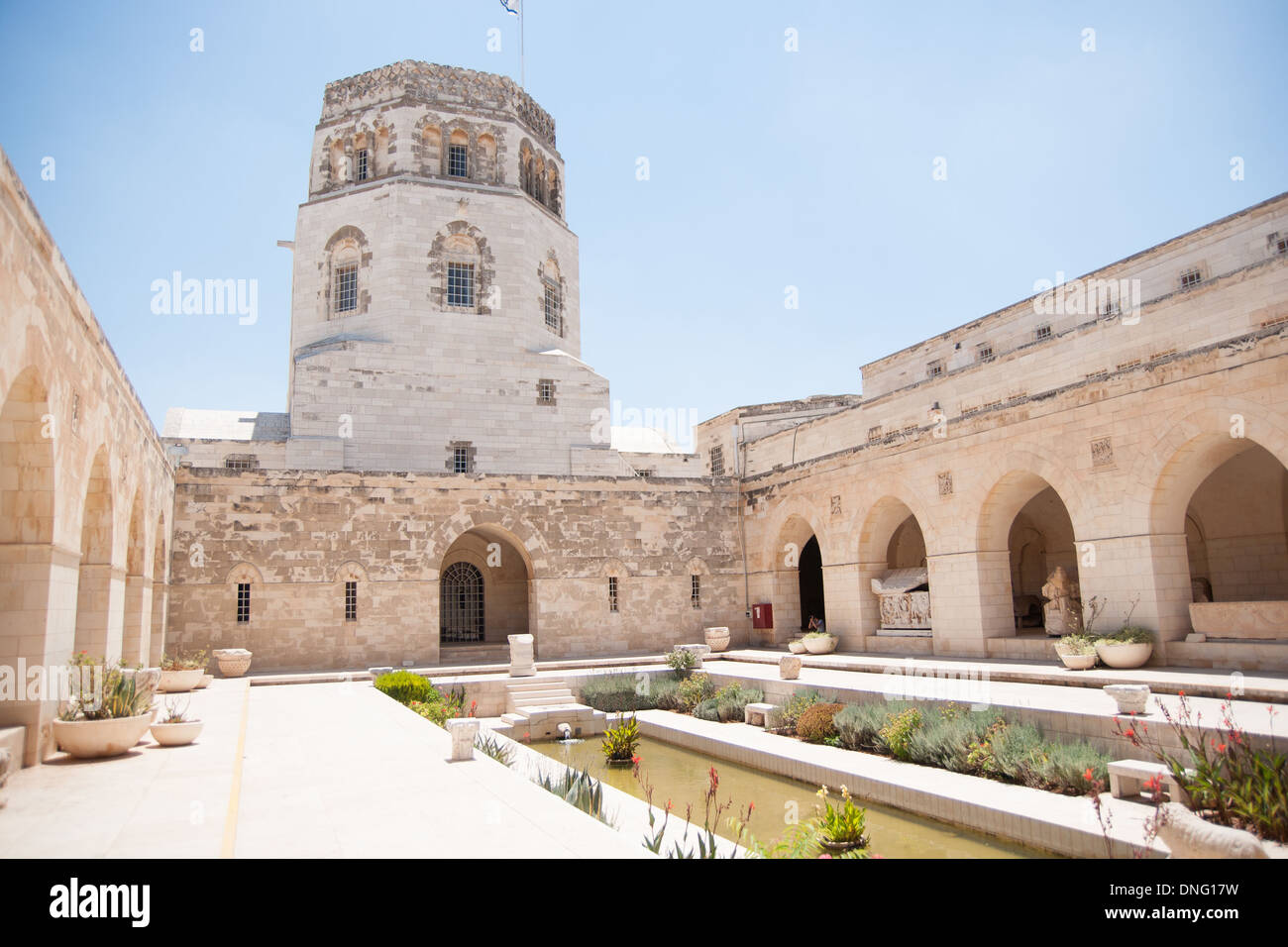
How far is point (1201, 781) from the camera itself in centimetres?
702

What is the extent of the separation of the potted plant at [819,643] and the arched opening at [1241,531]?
23.7 ft

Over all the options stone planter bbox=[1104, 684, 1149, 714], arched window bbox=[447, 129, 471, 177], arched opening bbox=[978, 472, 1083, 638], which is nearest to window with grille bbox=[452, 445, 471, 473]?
arched window bbox=[447, 129, 471, 177]

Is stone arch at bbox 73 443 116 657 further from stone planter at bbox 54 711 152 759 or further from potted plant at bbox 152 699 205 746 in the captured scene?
stone planter at bbox 54 711 152 759

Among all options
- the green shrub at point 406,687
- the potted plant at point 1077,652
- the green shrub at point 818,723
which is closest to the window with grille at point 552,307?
the green shrub at point 406,687

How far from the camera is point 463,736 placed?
884 centimetres

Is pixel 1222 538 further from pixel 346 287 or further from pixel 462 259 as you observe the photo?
pixel 346 287

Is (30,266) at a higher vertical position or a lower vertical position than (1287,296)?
lower

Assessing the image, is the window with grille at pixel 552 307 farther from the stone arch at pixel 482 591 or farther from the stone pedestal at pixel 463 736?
the stone pedestal at pixel 463 736

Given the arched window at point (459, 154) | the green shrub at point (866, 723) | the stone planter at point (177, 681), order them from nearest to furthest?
the green shrub at point (866, 723), the stone planter at point (177, 681), the arched window at point (459, 154)

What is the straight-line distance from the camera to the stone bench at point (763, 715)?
13727mm

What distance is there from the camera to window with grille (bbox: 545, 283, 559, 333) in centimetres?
2670
